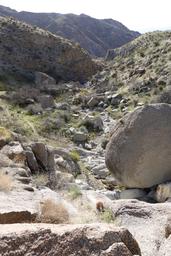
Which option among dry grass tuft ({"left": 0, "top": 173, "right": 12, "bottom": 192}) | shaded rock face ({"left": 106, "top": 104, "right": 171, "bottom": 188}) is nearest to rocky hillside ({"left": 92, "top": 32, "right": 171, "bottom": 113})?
shaded rock face ({"left": 106, "top": 104, "right": 171, "bottom": 188})

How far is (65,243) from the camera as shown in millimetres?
4270

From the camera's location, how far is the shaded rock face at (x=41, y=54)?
56.6 m

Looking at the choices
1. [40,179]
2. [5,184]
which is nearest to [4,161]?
[40,179]

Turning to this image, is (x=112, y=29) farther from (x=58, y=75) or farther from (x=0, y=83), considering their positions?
(x=0, y=83)

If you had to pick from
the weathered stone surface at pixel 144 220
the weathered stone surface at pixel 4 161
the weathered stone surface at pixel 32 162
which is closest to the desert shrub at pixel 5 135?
the weathered stone surface at pixel 32 162

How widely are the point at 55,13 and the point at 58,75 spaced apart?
113751 millimetres

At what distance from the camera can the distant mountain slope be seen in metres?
139

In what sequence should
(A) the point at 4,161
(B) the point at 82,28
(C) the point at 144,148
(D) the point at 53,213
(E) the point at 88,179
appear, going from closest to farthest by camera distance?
(D) the point at 53,213, (A) the point at 4,161, (C) the point at 144,148, (E) the point at 88,179, (B) the point at 82,28

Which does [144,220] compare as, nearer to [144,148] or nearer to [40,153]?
[144,148]

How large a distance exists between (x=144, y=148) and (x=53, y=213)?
7.41 meters

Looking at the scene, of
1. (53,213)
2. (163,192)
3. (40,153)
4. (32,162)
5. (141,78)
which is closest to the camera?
(53,213)

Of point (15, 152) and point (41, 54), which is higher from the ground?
point (15, 152)

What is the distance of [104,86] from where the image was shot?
4850 cm

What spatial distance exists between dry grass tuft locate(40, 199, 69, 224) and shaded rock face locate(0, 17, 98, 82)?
47.4 metres
